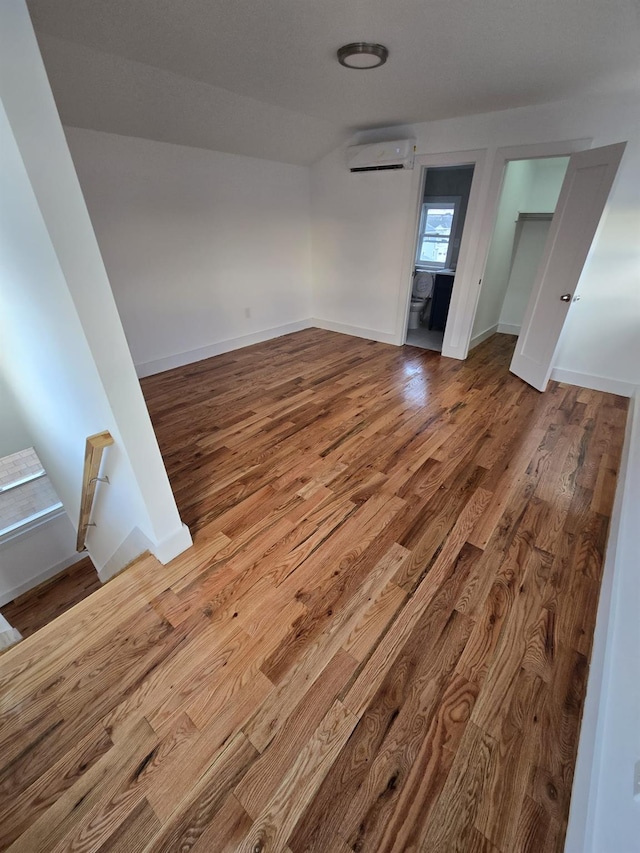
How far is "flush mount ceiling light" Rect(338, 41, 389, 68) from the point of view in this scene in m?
2.02

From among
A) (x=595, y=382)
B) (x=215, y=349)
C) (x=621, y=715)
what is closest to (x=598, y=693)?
(x=621, y=715)

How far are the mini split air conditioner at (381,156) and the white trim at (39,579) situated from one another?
209 inches

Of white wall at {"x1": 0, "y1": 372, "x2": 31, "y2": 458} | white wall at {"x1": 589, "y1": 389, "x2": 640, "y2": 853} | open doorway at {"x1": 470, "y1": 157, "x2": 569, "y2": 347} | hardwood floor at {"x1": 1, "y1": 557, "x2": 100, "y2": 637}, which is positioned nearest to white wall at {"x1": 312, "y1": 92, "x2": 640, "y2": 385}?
open doorway at {"x1": 470, "y1": 157, "x2": 569, "y2": 347}

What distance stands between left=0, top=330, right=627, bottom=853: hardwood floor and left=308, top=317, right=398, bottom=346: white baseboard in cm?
261

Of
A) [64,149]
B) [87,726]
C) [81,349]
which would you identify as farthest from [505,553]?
[64,149]

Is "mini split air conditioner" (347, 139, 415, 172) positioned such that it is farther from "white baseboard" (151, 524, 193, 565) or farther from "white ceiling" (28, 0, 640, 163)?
"white baseboard" (151, 524, 193, 565)

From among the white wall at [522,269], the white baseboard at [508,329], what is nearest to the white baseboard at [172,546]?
the white wall at [522,269]

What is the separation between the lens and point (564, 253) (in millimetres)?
3061

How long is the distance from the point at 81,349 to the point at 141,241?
9.26 feet

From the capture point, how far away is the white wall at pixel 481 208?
2.81 m

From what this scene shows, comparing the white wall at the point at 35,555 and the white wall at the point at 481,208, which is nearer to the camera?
the white wall at the point at 481,208

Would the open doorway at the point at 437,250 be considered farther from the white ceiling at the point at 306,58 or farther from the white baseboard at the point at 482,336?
the white ceiling at the point at 306,58

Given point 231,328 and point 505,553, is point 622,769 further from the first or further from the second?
point 231,328

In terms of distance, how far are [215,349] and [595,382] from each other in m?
4.27
